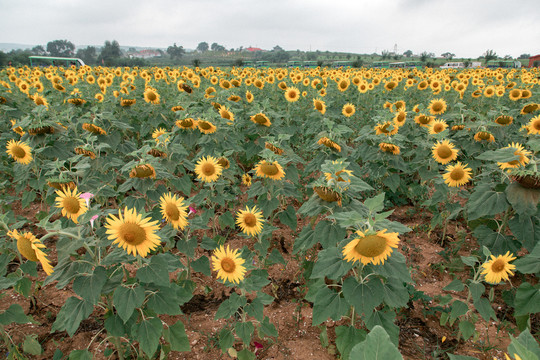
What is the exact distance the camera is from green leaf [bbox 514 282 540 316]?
6.82 feet

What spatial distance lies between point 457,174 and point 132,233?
3.23 meters

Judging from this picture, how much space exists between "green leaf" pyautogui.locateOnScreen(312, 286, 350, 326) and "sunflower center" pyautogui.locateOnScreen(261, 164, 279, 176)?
1.17 m

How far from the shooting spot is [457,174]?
10.9 ft

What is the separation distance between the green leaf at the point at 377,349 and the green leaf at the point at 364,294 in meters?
1.24

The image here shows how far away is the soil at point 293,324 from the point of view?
2541mm

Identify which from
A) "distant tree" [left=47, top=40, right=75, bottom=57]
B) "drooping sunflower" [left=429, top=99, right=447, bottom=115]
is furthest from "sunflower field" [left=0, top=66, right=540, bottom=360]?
"distant tree" [left=47, top=40, right=75, bottom=57]

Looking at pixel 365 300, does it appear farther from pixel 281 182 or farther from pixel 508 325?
pixel 508 325

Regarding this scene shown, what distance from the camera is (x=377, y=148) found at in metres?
4.24

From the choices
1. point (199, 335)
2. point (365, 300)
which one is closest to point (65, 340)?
point (199, 335)

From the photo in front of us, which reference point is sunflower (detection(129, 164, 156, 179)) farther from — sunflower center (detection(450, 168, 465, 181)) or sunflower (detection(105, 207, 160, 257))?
sunflower center (detection(450, 168, 465, 181))

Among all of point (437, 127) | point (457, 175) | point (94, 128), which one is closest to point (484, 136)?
point (437, 127)

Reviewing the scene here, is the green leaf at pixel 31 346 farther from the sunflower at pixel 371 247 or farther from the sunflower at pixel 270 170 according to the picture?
the sunflower at pixel 371 247

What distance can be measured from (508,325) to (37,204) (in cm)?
650

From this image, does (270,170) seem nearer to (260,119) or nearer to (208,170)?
(208,170)
